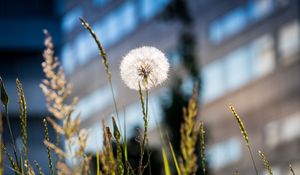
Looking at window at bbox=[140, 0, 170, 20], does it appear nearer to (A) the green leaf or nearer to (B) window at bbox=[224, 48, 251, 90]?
(B) window at bbox=[224, 48, 251, 90]

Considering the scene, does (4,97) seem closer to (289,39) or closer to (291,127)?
(291,127)

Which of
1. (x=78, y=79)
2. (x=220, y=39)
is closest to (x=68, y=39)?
(x=78, y=79)

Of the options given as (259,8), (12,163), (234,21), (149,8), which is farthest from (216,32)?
(12,163)

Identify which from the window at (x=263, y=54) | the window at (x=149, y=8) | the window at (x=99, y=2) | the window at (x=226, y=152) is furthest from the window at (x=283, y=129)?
the window at (x=99, y=2)

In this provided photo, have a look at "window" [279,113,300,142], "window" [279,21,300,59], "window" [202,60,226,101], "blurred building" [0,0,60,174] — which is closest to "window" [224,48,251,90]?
"window" [202,60,226,101]

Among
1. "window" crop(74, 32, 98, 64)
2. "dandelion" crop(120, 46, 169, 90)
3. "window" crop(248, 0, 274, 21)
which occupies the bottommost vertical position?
"dandelion" crop(120, 46, 169, 90)

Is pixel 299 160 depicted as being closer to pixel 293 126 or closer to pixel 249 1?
pixel 293 126

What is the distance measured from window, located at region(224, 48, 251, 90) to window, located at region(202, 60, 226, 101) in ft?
1.06

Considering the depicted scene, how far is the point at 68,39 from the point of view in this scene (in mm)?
40812

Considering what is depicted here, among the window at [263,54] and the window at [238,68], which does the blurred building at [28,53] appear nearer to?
the window at [238,68]

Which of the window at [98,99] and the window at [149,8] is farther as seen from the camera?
the window at [98,99]

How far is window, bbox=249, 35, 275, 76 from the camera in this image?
1389 inches

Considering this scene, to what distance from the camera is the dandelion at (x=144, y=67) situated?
1.52m

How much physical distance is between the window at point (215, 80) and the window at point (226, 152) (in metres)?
2.40
